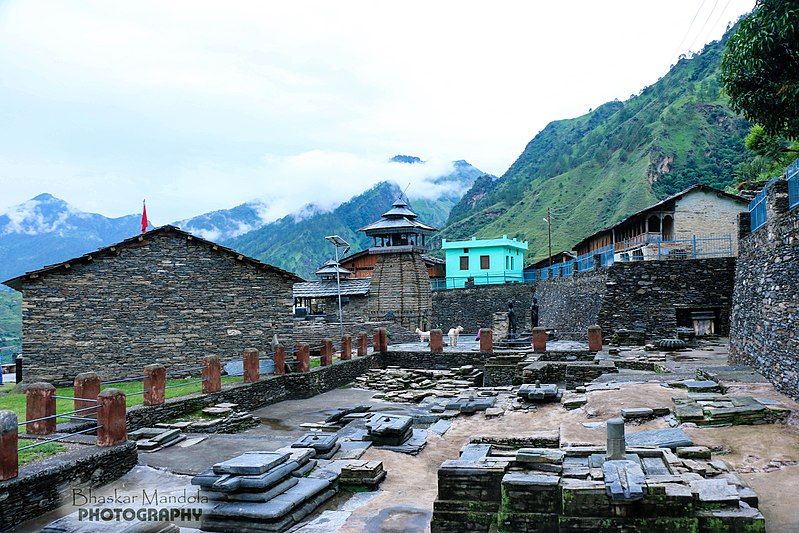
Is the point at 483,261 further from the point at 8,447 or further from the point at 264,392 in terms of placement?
the point at 8,447

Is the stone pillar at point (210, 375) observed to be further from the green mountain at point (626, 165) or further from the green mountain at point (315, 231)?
the green mountain at point (315, 231)

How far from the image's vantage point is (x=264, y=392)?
16.9 meters

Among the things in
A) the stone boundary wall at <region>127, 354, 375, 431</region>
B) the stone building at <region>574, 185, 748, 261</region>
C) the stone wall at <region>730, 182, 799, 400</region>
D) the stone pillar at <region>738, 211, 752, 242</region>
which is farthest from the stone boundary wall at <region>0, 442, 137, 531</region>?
the stone building at <region>574, 185, 748, 261</region>

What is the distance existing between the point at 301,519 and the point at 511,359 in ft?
47.1

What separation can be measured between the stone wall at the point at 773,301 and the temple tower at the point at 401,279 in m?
24.0

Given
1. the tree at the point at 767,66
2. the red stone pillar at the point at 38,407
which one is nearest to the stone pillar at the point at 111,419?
the red stone pillar at the point at 38,407

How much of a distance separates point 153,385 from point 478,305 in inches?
1275

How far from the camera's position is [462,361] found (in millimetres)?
23031

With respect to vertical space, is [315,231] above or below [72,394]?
above

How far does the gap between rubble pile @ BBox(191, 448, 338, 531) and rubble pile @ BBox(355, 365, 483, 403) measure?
954 cm

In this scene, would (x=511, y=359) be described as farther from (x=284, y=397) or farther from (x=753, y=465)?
(x=753, y=465)

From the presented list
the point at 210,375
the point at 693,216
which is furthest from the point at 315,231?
the point at 210,375

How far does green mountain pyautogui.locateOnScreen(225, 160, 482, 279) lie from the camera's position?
332 ft

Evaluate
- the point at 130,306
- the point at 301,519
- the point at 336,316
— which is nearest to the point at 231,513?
the point at 301,519
